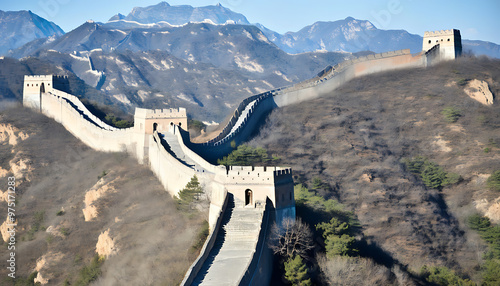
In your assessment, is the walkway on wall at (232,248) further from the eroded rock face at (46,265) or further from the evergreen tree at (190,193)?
the eroded rock face at (46,265)

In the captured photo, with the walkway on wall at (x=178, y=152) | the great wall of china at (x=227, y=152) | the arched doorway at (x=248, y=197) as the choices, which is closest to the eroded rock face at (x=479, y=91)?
the great wall of china at (x=227, y=152)

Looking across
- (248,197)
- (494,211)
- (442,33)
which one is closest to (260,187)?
(248,197)

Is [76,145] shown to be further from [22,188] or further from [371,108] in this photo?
[371,108]

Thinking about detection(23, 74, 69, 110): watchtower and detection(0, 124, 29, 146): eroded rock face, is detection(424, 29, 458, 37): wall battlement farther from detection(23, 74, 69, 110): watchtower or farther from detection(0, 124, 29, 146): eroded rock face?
detection(0, 124, 29, 146): eroded rock face

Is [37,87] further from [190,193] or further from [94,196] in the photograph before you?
[190,193]

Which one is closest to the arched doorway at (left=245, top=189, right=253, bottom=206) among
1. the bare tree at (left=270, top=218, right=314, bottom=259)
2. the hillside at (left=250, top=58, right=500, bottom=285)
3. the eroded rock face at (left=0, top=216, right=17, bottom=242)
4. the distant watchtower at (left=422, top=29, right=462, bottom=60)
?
the bare tree at (left=270, top=218, right=314, bottom=259)
